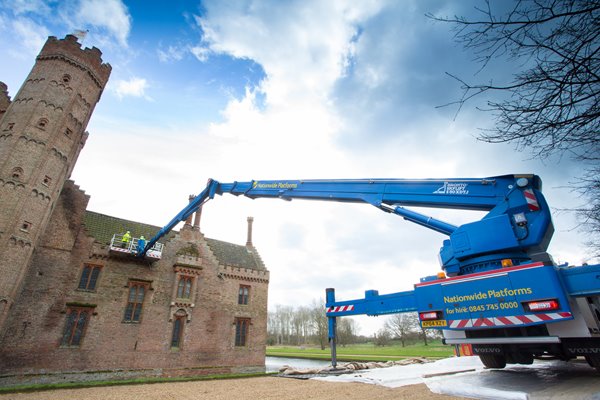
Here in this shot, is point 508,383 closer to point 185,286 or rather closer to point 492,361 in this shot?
point 492,361

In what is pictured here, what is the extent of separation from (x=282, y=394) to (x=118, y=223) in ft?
63.5

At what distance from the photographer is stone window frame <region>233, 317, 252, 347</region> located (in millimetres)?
23141

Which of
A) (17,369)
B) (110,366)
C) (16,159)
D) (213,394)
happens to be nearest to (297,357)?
(110,366)

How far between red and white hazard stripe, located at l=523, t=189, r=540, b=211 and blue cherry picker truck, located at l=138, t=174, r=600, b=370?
0.06ft

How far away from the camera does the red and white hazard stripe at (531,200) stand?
22.1 ft

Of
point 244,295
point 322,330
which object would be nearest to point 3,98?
point 244,295

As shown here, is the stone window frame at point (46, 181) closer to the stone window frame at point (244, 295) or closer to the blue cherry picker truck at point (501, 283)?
the stone window frame at point (244, 295)

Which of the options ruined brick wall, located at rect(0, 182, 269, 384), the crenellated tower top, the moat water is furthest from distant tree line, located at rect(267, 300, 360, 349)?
the crenellated tower top

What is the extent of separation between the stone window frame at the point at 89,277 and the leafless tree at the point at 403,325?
4676 centimetres

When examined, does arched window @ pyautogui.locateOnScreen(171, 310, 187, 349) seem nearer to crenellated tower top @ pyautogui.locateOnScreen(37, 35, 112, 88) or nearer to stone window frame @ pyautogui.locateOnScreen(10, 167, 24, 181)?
stone window frame @ pyautogui.locateOnScreen(10, 167, 24, 181)

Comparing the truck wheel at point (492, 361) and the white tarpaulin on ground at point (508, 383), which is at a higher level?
the truck wheel at point (492, 361)

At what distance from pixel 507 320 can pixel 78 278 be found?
69.0ft

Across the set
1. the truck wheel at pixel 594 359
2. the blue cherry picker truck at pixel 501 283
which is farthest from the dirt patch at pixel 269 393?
the truck wheel at pixel 594 359

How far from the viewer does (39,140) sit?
16.3 m
